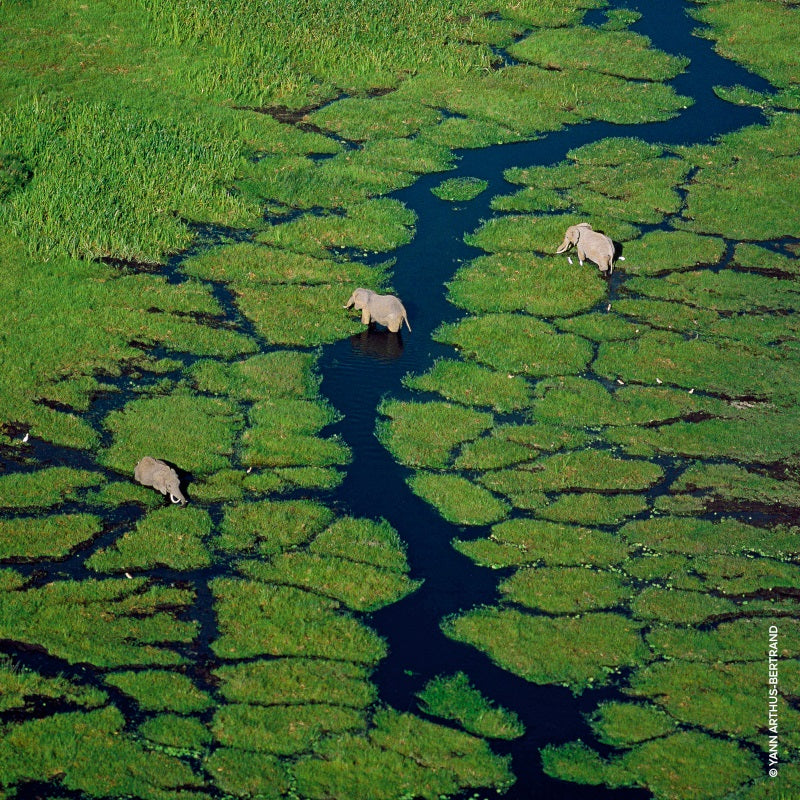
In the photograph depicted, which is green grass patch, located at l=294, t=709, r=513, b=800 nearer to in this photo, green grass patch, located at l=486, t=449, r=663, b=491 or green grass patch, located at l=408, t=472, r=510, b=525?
green grass patch, located at l=408, t=472, r=510, b=525

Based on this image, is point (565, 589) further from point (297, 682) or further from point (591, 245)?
point (591, 245)

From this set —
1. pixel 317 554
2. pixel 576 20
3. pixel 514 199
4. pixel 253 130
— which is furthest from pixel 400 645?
pixel 576 20

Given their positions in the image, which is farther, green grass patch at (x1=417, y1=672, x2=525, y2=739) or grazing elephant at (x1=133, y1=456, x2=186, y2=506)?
grazing elephant at (x1=133, y1=456, x2=186, y2=506)

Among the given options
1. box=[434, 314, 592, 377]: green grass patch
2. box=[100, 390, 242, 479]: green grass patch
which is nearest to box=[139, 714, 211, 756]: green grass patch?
box=[100, 390, 242, 479]: green grass patch

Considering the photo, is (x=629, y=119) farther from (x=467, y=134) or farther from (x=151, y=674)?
(x=151, y=674)

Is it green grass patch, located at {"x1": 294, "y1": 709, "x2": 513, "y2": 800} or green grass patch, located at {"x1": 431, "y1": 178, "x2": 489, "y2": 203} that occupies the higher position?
green grass patch, located at {"x1": 431, "y1": 178, "x2": 489, "y2": 203}

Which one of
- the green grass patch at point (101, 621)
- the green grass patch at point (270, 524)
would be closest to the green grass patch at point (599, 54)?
the green grass patch at point (270, 524)

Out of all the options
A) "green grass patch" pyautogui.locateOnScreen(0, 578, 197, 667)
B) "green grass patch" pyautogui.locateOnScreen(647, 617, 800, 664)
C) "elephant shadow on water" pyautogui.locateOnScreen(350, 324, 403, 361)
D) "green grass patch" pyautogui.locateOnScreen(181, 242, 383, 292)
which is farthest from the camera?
A: "green grass patch" pyautogui.locateOnScreen(181, 242, 383, 292)

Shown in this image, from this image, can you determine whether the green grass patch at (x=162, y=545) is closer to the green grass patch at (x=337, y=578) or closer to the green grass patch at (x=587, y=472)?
the green grass patch at (x=337, y=578)
